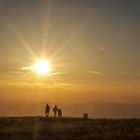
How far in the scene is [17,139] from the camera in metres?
42.9

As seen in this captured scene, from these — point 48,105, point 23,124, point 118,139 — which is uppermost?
point 48,105

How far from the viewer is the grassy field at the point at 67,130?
43719 mm

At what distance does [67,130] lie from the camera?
48250 millimetres

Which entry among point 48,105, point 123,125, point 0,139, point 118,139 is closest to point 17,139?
point 0,139

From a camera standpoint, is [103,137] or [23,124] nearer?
[103,137]

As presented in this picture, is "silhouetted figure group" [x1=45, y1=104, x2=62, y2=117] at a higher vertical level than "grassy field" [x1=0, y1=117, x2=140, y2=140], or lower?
higher

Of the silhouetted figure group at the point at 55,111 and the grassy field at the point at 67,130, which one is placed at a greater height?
the silhouetted figure group at the point at 55,111

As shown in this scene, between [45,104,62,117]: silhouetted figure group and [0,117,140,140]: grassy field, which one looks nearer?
[0,117,140,140]: grassy field

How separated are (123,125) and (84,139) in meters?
9.85

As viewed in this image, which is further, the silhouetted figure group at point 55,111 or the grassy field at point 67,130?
the silhouetted figure group at point 55,111

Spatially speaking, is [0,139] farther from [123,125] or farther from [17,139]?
[123,125]

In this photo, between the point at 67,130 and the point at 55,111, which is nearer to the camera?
the point at 67,130

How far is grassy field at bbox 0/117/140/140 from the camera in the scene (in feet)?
143

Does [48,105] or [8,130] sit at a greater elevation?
[48,105]
